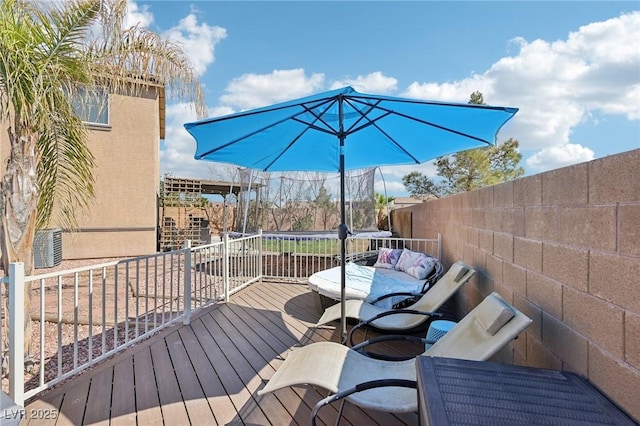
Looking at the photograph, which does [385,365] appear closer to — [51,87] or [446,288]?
[446,288]

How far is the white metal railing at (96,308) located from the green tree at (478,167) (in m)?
8.47

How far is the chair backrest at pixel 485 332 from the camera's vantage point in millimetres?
1734

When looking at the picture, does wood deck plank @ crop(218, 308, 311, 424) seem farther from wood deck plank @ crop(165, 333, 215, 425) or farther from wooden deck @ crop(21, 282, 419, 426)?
wood deck plank @ crop(165, 333, 215, 425)

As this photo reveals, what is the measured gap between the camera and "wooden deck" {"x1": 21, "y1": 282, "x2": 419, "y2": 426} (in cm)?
222

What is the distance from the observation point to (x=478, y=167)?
14.0 m

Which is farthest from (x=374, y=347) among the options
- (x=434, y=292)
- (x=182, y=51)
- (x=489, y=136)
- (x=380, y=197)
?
(x=380, y=197)

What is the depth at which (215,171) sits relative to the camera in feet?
54.7

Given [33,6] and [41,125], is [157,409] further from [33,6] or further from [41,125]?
[33,6]

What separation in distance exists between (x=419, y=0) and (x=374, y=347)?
17.2 ft

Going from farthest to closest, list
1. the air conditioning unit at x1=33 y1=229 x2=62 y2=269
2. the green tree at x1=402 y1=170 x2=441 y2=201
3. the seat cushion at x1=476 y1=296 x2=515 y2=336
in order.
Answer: the green tree at x1=402 y1=170 x2=441 y2=201 → the air conditioning unit at x1=33 y1=229 x2=62 y2=269 → the seat cushion at x1=476 y1=296 x2=515 y2=336

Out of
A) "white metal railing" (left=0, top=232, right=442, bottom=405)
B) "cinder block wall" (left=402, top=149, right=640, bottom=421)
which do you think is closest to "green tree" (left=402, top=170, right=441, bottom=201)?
"white metal railing" (left=0, top=232, right=442, bottom=405)

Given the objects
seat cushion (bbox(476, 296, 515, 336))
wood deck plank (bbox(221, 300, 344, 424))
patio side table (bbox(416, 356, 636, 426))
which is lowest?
wood deck plank (bbox(221, 300, 344, 424))

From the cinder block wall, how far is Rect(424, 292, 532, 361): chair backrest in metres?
0.20

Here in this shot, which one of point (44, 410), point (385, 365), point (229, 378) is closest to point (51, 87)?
point (44, 410)
